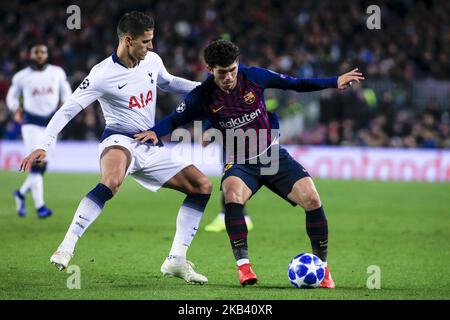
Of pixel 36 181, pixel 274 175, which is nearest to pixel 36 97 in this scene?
pixel 36 181

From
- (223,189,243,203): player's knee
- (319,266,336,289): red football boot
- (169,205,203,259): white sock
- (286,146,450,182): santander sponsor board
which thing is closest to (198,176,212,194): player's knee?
(169,205,203,259): white sock

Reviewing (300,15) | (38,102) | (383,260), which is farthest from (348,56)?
(383,260)

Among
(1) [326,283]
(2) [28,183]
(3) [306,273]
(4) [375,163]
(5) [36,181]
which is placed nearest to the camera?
(3) [306,273]

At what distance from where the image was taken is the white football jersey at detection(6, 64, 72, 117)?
43.6 ft

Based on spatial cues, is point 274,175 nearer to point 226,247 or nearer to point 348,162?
point 226,247

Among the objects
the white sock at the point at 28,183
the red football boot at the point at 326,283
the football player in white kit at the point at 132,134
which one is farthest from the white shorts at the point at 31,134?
the red football boot at the point at 326,283

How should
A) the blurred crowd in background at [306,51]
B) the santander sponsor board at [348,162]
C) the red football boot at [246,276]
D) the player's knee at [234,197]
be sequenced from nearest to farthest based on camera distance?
the red football boot at [246,276]
the player's knee at [234,197]
the santander sponsor board at [348,162]
the blurred crowd in background at [306,51]

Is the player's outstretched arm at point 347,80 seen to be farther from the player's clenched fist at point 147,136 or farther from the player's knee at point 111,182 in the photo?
the player's knee at point 111,182

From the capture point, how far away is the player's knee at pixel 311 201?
7.54 m

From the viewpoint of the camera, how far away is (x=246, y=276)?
23.9 feet

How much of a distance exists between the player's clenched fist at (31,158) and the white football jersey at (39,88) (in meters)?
6.06

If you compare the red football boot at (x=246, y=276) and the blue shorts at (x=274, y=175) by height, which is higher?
the blue shorts at (x=274, y=175)

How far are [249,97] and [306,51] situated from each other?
18.0 m
